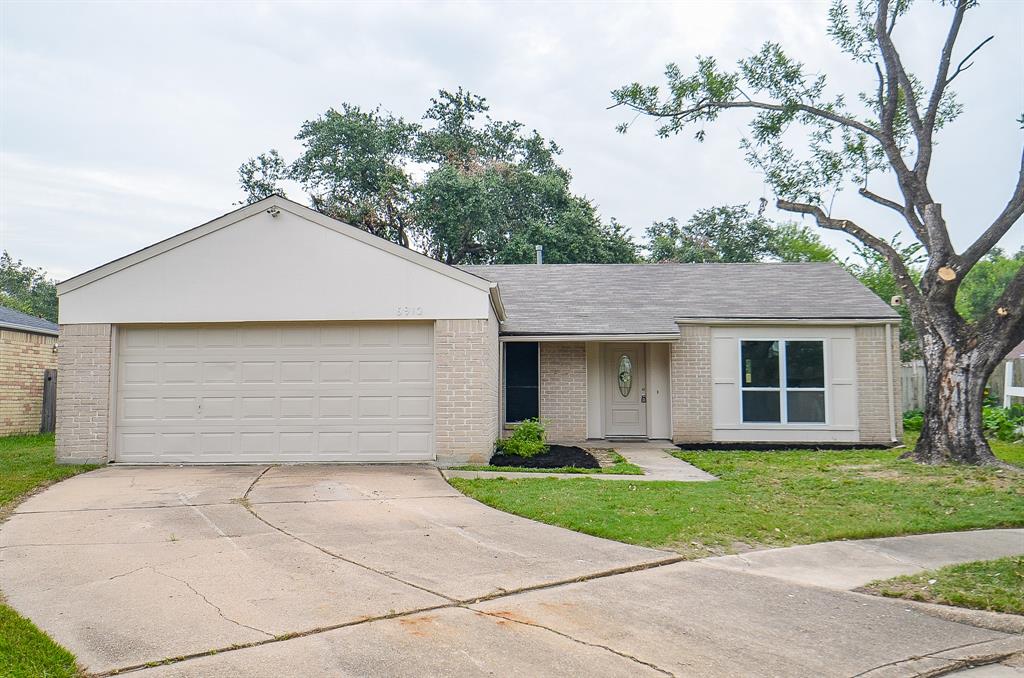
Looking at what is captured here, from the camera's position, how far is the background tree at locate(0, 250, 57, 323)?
46.2 meters

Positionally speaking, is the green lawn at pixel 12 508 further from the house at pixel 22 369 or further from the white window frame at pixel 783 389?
the white window frame at pixel 783 389

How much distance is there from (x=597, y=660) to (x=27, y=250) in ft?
185

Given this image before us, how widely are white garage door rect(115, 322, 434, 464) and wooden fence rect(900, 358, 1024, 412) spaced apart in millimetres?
14290

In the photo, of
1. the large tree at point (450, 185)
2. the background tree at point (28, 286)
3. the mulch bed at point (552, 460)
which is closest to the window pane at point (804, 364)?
the mulch bed at point (552, 460)

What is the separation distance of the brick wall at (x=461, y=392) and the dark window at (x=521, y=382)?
413 centimetres

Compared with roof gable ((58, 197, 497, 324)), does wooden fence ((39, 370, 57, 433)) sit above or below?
below

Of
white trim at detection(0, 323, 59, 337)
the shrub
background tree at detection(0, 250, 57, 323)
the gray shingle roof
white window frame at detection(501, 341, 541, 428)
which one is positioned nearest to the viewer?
the gray shingle roof

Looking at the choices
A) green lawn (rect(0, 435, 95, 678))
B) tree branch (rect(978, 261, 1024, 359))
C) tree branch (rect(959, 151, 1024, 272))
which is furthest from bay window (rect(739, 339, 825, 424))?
green lawn (rect(0, 435, 95, 678))

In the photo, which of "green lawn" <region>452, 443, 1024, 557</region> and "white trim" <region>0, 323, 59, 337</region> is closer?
"green lawn" <region>452, 443, 1024, 557</region>

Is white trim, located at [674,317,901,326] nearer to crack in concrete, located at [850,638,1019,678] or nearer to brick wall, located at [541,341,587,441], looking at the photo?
brick wall, located at [541,341,587,441]

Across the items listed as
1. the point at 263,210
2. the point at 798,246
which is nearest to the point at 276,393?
the point at 263,210

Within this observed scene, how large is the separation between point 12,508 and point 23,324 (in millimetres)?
12309

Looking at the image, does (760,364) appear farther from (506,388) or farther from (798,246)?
(798,246)

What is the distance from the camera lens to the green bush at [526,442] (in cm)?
1243
